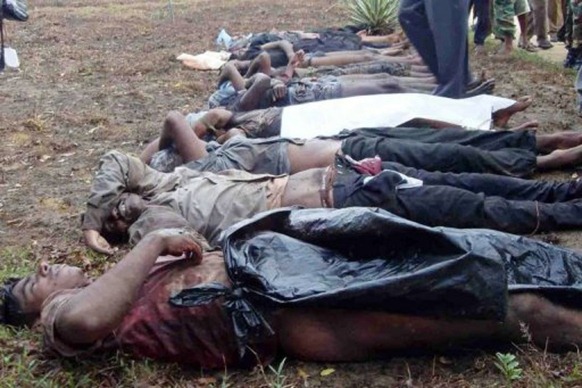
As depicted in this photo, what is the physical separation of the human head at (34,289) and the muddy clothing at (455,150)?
66.6 inches

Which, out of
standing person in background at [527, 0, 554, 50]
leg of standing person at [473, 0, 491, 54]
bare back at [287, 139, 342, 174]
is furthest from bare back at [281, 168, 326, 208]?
standing person in background at [527, 0, 554, 50]

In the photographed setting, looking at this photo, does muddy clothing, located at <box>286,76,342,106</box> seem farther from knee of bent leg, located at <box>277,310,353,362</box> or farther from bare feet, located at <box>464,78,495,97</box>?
knee of bent leg, located at <box>277,310,353,362</box>

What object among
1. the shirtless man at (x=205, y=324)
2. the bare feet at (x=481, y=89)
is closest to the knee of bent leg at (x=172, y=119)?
the shirtless man at (x=205, y=324)

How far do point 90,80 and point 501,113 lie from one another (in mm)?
5223

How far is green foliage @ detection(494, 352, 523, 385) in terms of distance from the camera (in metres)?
2.55

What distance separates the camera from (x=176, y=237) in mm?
2844

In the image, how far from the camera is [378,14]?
9930mm

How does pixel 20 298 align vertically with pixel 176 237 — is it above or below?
below

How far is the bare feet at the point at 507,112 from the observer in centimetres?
514

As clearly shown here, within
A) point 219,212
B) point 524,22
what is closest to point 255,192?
point 219,212

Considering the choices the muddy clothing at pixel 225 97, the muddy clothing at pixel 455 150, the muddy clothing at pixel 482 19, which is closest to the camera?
the muddy clothing at pixel 455 150

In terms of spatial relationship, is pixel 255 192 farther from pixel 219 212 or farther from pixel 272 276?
pixel 272 276

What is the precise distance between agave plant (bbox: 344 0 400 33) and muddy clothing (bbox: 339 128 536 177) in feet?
18.9

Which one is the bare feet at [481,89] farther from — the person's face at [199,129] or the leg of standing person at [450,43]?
the person's face at [199,129]
